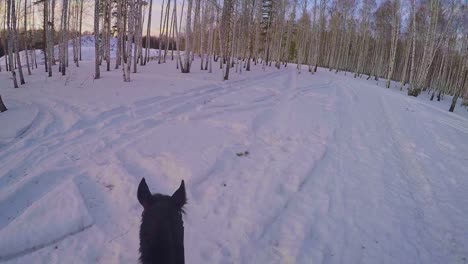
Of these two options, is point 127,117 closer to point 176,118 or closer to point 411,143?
point 176,118

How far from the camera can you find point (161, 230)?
7.66 ft

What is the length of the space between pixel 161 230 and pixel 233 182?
359 cm

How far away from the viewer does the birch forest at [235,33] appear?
20.0 metres

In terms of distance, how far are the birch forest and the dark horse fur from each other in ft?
44.4

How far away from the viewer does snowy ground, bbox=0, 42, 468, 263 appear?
13.7ft

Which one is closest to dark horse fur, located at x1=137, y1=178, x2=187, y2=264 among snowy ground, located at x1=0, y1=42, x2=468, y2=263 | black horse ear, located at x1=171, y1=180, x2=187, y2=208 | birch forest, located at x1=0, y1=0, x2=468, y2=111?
black horse ear, located at x1=171, y1=180, x2=187, y2=208

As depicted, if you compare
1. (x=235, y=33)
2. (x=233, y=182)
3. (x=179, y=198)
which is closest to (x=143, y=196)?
(x=179, y=198)

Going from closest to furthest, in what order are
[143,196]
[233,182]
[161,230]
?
[161,230] → [143,196] → [233,182]

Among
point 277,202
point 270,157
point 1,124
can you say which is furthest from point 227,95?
point 277,202

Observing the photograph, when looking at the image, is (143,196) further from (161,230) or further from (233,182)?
(233,182)

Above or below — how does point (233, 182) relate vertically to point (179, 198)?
below

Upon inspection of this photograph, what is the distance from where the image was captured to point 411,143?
30.0ft

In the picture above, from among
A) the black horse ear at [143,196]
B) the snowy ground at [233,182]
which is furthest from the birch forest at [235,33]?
the black horse ear at [143,196]

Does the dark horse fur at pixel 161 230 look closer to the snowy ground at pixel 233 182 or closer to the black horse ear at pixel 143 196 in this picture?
the black horse ear at pixel 143 196
